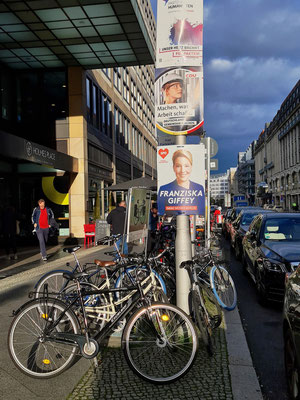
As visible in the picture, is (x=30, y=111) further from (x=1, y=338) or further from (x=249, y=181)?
(x=249, y=181)

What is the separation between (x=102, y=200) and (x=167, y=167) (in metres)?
17.0

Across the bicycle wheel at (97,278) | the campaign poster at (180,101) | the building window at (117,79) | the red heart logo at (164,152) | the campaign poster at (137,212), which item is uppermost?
the building window at (117,79)

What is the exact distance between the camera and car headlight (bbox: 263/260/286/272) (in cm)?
581

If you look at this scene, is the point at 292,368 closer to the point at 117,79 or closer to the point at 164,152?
the point at 164,152

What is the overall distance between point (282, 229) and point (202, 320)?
4150 millimetres

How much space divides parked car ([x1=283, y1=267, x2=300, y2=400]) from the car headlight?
246 centimetres

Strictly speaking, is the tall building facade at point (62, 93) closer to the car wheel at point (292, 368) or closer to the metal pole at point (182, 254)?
the metal pole at point (182, 254)

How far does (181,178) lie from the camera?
4562 millimetres

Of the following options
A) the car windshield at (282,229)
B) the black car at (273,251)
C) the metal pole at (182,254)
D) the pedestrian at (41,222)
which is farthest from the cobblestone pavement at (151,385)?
the pedestrian at (41,222)

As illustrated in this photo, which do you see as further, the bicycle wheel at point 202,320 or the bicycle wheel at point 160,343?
the bicycle wheel at point 202,320

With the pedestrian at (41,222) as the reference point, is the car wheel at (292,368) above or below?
below

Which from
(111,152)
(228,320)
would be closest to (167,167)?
(228,320)

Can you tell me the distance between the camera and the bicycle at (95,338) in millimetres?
3449

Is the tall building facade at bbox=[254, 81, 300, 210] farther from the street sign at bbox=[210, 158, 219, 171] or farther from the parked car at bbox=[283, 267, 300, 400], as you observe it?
the parked car at bbox=[283, 267, 300, 400]
